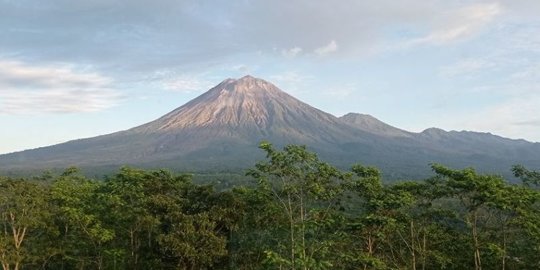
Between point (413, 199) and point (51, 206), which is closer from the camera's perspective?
point (413, 199)

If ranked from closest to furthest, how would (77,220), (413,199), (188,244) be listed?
(413,199) → (188,244) → (77,220)

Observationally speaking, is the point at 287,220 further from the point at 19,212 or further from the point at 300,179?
the point at 19,212

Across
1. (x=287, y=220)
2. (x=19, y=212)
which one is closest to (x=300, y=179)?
(x=287, y=220)

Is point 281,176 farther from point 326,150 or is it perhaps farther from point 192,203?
point 326,150

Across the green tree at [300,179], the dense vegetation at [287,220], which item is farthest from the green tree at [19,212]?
the green tree at [300,179]

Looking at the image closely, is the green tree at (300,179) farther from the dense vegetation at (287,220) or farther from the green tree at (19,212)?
the green tree at (19,212)

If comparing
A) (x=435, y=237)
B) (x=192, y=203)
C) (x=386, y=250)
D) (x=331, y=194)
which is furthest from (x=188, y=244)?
(x=435, y=237)

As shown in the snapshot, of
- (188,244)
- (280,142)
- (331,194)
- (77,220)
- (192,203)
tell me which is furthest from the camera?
(280,142)

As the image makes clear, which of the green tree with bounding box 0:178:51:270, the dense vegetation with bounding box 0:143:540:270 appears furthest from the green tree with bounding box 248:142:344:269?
the green tree with bounding box 0:178:51:270

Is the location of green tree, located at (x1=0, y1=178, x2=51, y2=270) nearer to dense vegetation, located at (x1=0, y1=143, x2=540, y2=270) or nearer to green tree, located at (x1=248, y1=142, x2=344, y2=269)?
dense vegetation, located at (x1=0, y1=143, x2=540, y2=270)
